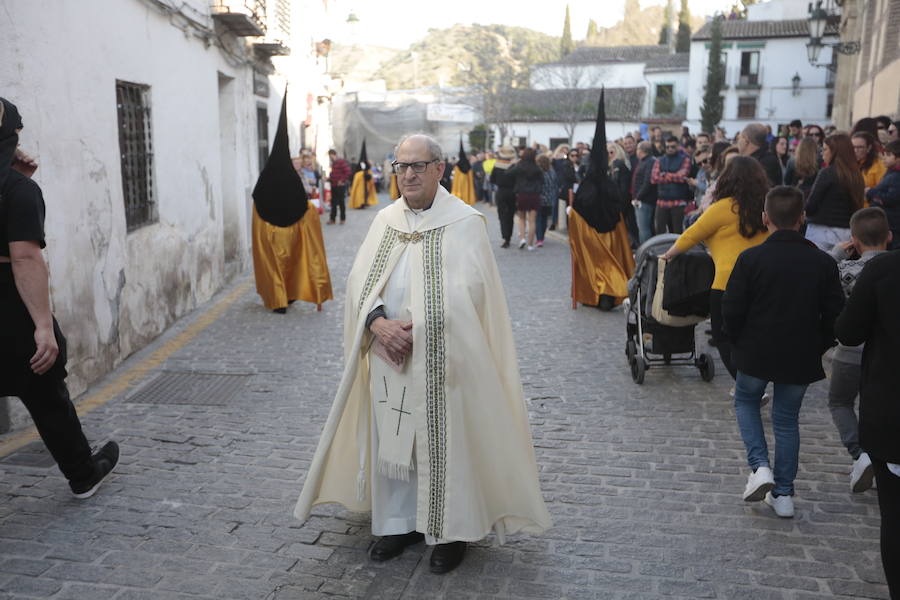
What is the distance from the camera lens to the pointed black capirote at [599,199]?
34.3 feet

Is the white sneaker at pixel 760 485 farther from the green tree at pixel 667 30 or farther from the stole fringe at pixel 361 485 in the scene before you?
the green tree at pixel 667 30

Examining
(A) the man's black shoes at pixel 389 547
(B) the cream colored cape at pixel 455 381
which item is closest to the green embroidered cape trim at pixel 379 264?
(B) the cream colored cape at pixel 455 381

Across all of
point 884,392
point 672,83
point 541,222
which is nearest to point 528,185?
point 541,222

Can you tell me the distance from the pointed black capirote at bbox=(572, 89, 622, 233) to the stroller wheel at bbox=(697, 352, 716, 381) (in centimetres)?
356

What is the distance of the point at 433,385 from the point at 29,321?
2.05 m

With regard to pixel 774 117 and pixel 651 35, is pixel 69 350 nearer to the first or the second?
pixel 774 117

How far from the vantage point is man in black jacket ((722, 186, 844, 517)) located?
172 inches

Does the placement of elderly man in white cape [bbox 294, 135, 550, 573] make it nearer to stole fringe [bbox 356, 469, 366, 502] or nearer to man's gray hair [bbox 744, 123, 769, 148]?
stole fringe [bbox 356, 469, 366, 502]

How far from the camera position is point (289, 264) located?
1025cm

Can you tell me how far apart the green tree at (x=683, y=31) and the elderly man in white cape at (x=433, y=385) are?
78.1m

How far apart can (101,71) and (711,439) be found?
5.68 m

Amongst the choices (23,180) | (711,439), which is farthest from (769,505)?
(23,180)

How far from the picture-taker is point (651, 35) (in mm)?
127062

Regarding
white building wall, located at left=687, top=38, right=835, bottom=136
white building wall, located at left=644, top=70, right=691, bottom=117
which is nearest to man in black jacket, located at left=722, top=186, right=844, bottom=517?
white building wall, located at left=687, top=38, right=835, bottom=136
